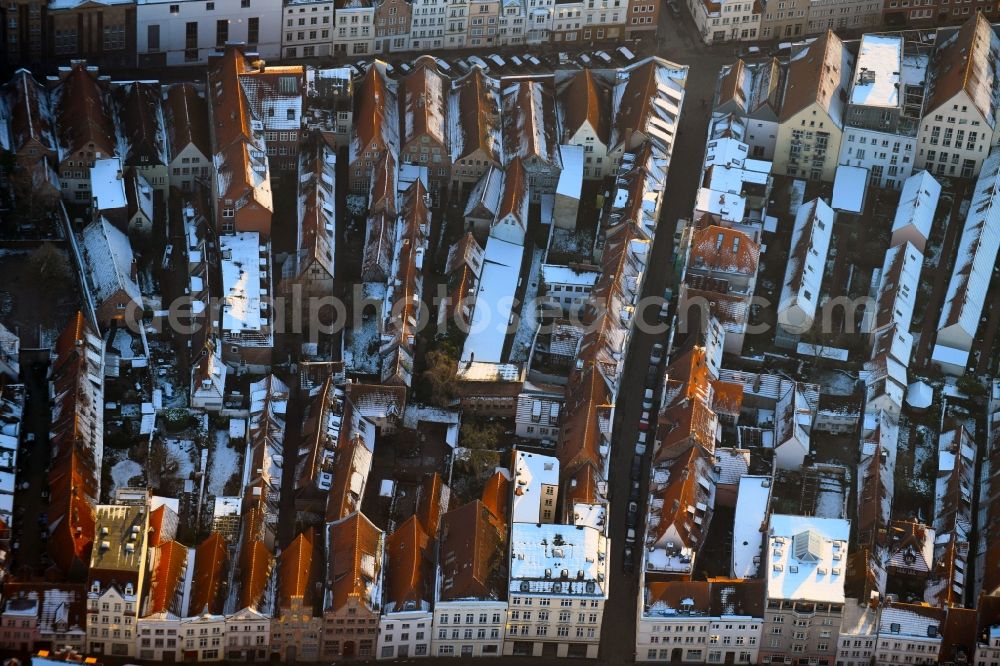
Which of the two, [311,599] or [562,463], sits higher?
[562,463]

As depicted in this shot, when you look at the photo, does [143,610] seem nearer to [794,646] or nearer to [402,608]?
[402,608]

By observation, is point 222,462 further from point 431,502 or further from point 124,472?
point 431,502

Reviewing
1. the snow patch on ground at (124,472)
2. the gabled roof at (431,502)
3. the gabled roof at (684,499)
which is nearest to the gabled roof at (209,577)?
the snow patch on ground at (124,472)

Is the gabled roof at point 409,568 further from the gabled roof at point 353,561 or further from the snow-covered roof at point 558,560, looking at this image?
the snow-covered roof at point 558,560

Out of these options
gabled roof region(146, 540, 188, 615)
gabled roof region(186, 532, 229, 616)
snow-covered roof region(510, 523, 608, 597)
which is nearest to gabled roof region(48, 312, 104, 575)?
gabled roof region(146, 540, 188, 615)

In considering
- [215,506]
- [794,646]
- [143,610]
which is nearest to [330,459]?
[215,506]
